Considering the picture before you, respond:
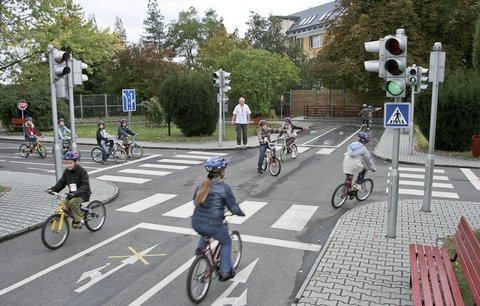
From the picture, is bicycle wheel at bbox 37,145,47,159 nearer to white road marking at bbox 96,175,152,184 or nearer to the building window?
white road marking at bbox 96,175,152,184

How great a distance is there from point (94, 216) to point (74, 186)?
0.86m

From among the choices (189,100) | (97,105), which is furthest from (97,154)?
(97,105)

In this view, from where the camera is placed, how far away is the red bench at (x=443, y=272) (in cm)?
420

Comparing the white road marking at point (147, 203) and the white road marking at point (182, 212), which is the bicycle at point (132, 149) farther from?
the white road marking at point (182, 212)

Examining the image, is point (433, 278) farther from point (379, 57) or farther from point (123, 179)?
Answer: point (123, 179)

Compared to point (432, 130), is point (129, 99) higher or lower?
higher

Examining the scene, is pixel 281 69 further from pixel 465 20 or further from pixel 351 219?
pixel 351 219

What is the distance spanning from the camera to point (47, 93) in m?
30.6

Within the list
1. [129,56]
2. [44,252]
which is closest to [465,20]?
[129,56]

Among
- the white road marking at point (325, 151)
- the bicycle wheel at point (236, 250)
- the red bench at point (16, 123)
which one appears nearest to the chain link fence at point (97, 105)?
the red bench at point (16, 123)

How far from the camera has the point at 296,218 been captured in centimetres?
891

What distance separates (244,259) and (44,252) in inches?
131

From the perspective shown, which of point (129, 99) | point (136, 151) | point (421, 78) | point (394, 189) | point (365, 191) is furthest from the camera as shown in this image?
point (129, 99)

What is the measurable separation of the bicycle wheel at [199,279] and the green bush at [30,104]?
27823mm
